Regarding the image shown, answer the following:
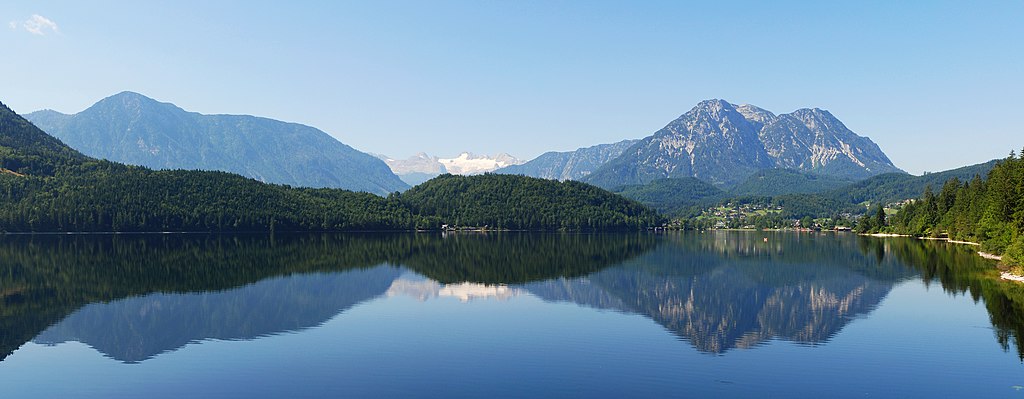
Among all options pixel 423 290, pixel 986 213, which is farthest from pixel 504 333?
pixel 986 213

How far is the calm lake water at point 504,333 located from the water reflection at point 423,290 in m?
0.33

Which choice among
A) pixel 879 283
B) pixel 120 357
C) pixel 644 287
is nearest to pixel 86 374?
pixel 120 357

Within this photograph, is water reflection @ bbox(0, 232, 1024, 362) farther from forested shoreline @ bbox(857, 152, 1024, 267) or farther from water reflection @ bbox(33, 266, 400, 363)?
forested shoreline @ bbox(857, 152, 1024, 267)

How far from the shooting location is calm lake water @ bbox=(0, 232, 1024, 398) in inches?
1197

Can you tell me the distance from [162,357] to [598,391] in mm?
24318

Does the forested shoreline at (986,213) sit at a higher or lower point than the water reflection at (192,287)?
higher

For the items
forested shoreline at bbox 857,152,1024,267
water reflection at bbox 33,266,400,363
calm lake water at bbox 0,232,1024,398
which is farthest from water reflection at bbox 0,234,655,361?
forested shoreline at bbox 857,152,1024,267

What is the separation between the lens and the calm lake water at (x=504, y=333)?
30.4m

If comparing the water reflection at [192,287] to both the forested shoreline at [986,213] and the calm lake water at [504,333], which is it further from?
the forested shoreline at [986,213]

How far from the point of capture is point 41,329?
4231 cm

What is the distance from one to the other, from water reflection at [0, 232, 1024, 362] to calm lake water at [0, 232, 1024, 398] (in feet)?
1.10

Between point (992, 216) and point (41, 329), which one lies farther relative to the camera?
point (992, 216)

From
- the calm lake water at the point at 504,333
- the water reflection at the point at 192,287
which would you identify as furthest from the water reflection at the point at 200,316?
the calm lake water at the point at 504,333

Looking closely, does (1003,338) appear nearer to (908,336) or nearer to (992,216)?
(908,336)
